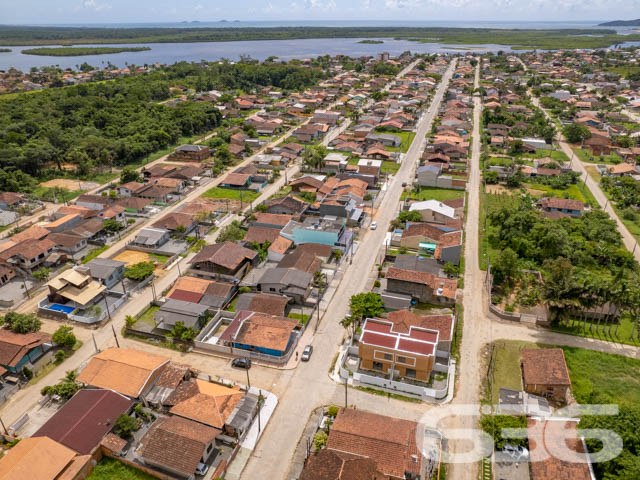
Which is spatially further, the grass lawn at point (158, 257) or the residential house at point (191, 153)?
the residential house at point (191, 153)

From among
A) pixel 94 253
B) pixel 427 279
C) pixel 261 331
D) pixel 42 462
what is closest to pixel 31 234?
pixel 94 253

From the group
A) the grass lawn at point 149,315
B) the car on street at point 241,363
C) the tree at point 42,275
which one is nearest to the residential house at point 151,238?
the tree at point 42,275

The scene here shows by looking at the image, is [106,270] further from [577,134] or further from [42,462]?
[577,134]

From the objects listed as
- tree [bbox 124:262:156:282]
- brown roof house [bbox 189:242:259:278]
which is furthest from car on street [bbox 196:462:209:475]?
tree [bbox 124:262:156:282]

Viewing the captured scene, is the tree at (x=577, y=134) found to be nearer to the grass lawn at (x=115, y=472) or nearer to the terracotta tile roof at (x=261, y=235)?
the terracotta tile roof at (x=261, y=235)

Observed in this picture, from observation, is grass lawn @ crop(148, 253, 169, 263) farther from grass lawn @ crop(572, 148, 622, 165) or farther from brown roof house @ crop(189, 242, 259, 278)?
grass lawn @ crop(572, 148, 622, 165)

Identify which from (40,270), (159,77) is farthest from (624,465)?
(159,77)
